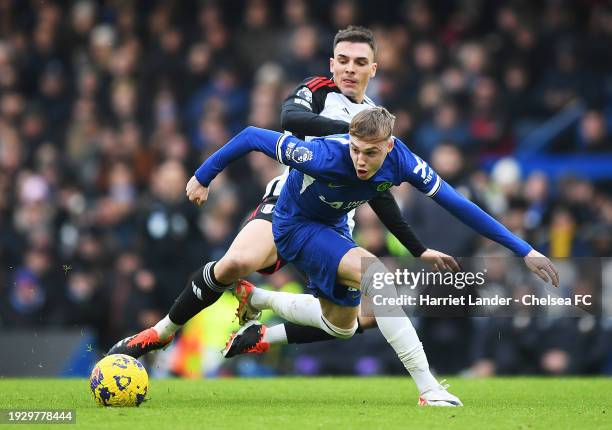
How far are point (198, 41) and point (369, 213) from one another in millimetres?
5140

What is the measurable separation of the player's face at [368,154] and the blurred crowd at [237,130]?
13.5 ft

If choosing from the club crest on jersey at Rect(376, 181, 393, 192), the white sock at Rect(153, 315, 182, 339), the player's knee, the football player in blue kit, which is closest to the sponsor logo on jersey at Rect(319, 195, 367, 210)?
the football player in blue kit

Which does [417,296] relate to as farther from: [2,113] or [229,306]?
[2,113]

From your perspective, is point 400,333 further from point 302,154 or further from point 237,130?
point 237,130

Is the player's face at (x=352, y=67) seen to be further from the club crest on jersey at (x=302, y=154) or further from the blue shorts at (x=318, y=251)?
the club crest on jersey at (x=302, y=154)

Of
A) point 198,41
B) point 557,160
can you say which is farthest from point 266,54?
point 557,160

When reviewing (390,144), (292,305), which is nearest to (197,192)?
(390,144)

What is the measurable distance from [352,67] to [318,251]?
4.59ft

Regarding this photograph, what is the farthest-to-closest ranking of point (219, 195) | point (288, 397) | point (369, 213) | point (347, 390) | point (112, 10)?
1. point (112, 10)
2. point (219, 195)
3. point (369, 213)
4. point (347, 390)
5. point (288, 397)

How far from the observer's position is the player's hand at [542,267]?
6520 mm

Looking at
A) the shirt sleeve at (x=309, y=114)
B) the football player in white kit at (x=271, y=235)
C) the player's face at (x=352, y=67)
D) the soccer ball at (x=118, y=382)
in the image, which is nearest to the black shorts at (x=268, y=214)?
the football player in white kit at (x=271, y=235)

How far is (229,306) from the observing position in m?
11.2

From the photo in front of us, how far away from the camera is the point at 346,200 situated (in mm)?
7074

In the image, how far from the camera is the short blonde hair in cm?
659
